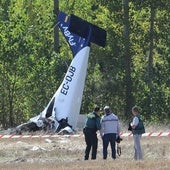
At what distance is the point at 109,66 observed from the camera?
42.9 m

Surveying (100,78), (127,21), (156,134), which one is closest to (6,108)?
(100,78)

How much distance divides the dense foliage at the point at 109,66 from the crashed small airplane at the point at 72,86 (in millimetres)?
7640

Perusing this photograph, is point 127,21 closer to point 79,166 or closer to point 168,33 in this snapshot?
point 168,33

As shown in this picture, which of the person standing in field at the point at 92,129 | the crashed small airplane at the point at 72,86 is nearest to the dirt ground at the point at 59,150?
the person standing in field at the point at 92,129

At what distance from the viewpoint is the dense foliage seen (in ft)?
133

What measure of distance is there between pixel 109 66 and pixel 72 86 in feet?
37.2

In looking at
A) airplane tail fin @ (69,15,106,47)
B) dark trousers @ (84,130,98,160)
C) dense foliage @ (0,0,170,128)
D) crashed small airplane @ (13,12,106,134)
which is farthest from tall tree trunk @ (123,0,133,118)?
dark trousers @ (84,130,98,160)

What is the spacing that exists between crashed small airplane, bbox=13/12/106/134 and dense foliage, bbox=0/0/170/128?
7.64 m

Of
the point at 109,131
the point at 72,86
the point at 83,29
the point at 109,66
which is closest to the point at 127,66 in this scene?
the point at 109,66

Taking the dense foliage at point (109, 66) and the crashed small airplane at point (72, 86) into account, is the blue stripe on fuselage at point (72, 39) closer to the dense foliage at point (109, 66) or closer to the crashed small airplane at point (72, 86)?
the crashed small airplane at point (72, 86)

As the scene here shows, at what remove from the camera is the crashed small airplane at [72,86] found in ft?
101

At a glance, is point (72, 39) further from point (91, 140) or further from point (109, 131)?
point (109, 131)

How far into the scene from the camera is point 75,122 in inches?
1247

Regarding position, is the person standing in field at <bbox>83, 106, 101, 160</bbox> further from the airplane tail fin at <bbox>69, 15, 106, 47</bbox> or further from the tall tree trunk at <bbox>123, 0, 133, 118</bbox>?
the tall tree trunk at <bbox>123, 0, 133, 118</bbox>
